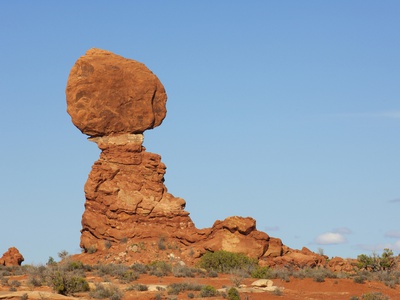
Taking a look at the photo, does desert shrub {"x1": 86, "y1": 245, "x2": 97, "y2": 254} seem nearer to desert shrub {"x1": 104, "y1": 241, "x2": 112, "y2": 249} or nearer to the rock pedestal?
the rock pedestal

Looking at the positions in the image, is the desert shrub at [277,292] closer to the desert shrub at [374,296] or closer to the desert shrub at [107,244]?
the desert shrub at [374,296]

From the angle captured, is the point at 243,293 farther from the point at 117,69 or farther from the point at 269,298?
the point at 117,69

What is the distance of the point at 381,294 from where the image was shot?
40.2 metres

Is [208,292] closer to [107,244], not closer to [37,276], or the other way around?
[37,276]

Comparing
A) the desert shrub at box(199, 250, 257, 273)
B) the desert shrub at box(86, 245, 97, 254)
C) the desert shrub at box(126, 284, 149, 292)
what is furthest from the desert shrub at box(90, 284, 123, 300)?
the desert shrub at box(86, 245, 97, 254)

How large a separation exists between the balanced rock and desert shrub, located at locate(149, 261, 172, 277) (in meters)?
9.25

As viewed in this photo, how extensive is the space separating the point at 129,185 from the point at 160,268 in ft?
28.7

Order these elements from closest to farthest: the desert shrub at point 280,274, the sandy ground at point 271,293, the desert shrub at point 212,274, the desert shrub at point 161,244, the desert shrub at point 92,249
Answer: the sandy ground at point 271,293
the desert shrub at point 280,274
the desert shrub at point 212,274
the desert shrub at point 161,244
the desert shrub at point 92,249

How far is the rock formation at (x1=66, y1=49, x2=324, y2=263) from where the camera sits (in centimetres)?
5344

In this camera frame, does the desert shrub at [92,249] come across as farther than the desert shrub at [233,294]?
Yes

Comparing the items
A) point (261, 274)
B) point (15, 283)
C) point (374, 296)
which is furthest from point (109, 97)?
point (374, 296)

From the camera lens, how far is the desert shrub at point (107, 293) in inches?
1438

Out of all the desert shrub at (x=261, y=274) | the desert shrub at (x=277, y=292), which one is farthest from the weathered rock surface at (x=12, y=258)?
the desert shrub at (x=277, y=292)

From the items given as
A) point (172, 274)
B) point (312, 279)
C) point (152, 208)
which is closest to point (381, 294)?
point (312, 279)
